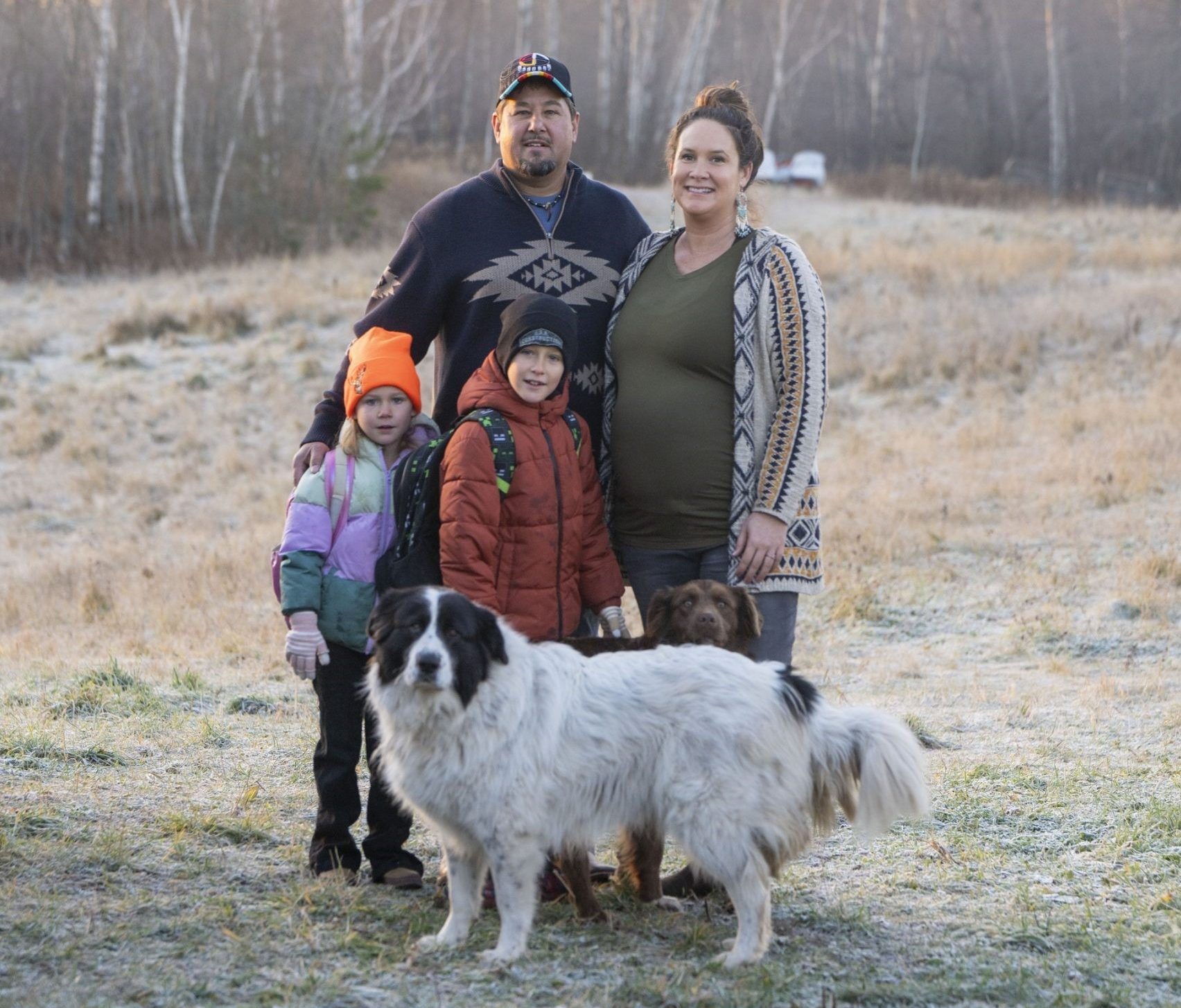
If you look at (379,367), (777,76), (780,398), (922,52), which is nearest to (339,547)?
(379,367)

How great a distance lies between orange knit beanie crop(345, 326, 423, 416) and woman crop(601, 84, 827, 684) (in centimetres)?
69

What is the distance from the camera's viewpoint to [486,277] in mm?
4363

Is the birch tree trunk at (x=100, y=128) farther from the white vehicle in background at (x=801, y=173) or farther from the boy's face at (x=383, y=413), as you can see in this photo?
the boy's face at (x=383, y=413)

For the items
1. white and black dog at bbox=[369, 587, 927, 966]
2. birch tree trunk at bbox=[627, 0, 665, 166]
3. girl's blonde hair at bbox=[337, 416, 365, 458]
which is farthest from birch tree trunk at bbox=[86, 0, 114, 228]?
white and black dog at bbox=[369, 587, 927, 966]

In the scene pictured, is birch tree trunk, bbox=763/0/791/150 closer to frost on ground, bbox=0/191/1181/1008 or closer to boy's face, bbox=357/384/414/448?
frost on ground, bbox=0/191/1181/1008

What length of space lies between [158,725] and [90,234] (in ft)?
74.3

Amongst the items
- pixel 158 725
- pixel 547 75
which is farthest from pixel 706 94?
pixel 158 725

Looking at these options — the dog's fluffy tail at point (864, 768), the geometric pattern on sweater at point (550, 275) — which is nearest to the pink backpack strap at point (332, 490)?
the geometric pattern on sweater at point (550, 275)

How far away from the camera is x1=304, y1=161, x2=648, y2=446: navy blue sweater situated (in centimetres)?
438

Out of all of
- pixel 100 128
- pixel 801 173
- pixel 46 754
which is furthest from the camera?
pixel 801 173

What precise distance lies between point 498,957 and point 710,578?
4.59ft

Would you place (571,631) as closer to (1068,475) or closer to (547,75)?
(547,75)

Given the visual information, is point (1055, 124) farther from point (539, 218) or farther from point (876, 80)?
point (539, 218)

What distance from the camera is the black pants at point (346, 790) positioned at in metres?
4.24
